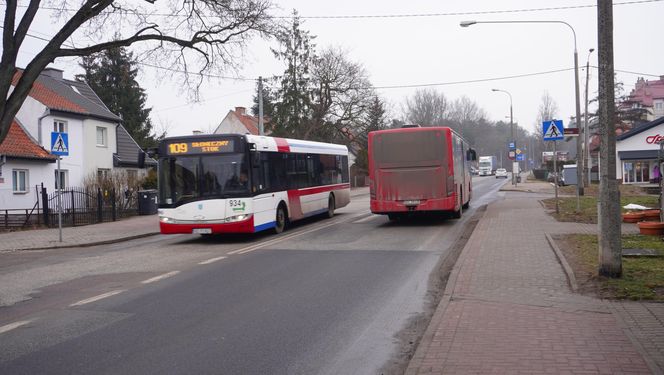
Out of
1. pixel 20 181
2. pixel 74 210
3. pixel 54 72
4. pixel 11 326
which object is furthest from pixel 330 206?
pixel 54 72

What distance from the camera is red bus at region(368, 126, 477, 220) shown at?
1708 cm

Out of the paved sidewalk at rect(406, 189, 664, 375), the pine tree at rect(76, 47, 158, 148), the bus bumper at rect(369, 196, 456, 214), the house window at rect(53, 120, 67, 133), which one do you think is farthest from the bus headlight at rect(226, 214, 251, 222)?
the pine tree at rect(76, 47, 158, 148)

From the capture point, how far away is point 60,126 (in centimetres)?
3098

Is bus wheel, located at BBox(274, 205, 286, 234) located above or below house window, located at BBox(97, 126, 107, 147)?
below

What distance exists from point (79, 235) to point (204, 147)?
6.65 metres

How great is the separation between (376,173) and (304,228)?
2.88 meters

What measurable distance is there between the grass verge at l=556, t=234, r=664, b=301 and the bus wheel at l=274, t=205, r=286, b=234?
310 inches

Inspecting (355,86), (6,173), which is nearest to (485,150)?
(355,86)

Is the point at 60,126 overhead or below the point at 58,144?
overhead

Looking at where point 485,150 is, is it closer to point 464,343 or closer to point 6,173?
point 6,173

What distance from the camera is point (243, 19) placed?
69.8 ft

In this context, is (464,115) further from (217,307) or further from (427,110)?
(217,307)

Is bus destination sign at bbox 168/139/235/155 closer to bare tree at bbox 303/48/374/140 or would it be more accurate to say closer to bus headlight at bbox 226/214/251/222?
bus headlight at bbox 226/214/251/222

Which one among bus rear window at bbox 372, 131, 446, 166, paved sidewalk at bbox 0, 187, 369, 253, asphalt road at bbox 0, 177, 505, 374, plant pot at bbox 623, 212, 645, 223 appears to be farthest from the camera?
bus rear window at bbox 372, 131, 446, 166
